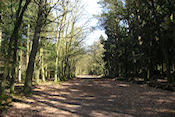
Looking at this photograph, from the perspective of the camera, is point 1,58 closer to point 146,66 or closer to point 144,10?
point 146,66

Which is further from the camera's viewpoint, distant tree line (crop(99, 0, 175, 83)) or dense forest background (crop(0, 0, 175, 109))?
distant tree line (crop(99, 0, 175, 83))

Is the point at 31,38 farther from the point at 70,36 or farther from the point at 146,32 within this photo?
the point at 146,32

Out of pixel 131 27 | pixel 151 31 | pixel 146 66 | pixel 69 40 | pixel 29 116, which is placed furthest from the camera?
pixel 69 40

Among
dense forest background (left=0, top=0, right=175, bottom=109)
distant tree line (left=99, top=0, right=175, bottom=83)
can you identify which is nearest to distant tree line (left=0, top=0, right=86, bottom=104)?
dense forest background (left=0, top=0, right=175, bottom=109)

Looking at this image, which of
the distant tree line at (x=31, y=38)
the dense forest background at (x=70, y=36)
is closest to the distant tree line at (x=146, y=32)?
the dense forest background at (x=70, y=36)

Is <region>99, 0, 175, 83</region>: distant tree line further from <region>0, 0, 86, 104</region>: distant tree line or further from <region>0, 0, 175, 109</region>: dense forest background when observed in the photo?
<region>0, 0, 86, 104</region>: distant tree line

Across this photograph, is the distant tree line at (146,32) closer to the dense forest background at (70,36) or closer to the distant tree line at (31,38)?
the dense forest background at (70,36)

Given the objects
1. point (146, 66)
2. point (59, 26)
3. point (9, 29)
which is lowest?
point (146, 66)

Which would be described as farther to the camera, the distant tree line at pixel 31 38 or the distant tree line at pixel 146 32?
the distant tree line at pixel 146 32

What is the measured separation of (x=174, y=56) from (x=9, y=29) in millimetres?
19578

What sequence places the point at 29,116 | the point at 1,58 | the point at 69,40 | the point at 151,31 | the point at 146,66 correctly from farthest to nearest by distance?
the point at 69,40
the point at 151,31
the point at 146,66
the point at 1,58
the point at 29,116

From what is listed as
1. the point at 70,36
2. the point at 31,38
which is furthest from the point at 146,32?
the point at 31,38

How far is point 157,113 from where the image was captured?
595cm

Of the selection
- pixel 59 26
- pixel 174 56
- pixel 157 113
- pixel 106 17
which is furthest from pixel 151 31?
pixel 157 113
